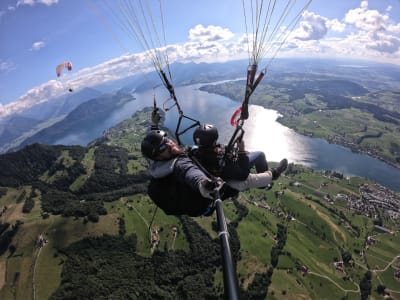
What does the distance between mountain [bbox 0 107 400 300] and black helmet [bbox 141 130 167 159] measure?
161ft

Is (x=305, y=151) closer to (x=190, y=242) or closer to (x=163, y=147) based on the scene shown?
(x=190, y=242)

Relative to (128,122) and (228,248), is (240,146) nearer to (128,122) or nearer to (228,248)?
(228,248)

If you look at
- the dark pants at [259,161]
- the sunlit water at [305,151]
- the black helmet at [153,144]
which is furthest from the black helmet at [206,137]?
the sunlit water at [305,151]

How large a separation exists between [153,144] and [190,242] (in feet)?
222

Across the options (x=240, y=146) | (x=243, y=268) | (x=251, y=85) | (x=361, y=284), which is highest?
(x=251, y=85)

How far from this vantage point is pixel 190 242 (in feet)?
225

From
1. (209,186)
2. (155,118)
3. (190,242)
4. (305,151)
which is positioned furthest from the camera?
(305,151)

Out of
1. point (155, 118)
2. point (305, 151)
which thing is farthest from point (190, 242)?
point (305, 151)

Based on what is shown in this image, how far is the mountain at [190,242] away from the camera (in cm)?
5838

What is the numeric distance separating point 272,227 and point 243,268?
60.9ft

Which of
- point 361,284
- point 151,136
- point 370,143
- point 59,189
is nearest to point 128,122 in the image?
point 59,189

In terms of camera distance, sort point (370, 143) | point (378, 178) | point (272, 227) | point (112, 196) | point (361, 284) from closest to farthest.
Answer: point (361, 284), point (272, 227), point (112, 196), point (378, 178), point (370, 143)

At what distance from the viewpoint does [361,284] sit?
60656 millimetres

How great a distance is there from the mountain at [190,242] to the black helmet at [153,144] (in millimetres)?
49082
